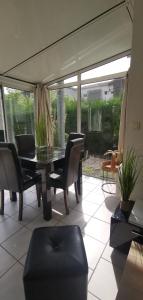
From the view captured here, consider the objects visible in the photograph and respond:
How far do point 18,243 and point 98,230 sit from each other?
905 millimetres

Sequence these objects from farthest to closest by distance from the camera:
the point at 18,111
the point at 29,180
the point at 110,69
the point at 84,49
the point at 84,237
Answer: the point at 18,111 → the point at 110,69 → the point at 84,49 → the point at 29,180 → the point at 84,237

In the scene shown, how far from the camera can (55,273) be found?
95cm

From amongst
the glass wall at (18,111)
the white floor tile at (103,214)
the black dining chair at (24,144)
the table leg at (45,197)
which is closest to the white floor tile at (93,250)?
the white floor tile at (103,214)

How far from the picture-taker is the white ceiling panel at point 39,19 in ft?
5.57

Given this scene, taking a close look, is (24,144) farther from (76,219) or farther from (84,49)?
(84,49)

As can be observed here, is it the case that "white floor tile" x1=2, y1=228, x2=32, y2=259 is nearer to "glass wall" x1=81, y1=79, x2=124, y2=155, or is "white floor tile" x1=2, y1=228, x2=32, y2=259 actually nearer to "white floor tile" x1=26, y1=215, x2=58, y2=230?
"white floor tile" x1=26, y1=215, x2=58, y2=230

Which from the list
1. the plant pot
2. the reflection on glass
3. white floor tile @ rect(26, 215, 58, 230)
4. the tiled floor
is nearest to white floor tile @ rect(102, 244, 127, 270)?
the tiled floor

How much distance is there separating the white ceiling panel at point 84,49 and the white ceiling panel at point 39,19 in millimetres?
194

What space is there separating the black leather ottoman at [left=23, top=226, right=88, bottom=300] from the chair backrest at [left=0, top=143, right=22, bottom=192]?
3.14ft

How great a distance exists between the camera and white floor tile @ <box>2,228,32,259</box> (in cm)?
158

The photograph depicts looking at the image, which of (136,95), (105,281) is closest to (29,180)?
(105,281)

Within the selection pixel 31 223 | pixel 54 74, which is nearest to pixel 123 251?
pixel 31 223

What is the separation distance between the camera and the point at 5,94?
3.73 m

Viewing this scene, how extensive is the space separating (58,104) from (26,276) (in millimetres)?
3816
